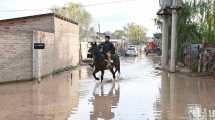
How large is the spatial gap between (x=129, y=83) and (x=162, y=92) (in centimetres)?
378

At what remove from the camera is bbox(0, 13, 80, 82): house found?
20516 mm

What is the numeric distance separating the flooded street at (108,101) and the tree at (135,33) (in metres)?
107

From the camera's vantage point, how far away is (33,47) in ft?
71.8

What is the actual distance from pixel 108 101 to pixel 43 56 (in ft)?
32.0

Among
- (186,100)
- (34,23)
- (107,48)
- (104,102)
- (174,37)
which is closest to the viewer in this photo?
(104,102)

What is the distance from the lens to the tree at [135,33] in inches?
Answer: 5197

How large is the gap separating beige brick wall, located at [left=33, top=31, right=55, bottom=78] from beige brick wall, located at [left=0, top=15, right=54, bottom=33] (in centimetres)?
89

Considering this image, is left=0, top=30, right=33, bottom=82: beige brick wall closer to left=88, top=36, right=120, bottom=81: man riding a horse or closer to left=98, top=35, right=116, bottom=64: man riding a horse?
left=88, top=36, right=120, bottom=81: man riding a horse

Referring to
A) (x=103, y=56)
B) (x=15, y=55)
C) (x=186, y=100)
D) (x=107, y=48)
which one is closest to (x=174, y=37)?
(x=107, y=48)

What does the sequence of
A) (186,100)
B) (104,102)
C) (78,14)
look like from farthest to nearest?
(78,14) → (186,100) → (104,102)

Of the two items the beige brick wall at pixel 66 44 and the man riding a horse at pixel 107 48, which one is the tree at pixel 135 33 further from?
the man riding a horse at pixel 107 48

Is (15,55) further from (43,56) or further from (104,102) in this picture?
(104,102)

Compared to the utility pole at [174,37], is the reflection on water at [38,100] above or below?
below

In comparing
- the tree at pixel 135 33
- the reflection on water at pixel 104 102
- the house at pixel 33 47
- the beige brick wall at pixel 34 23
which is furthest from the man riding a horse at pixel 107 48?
the tree at pixel 135 33
